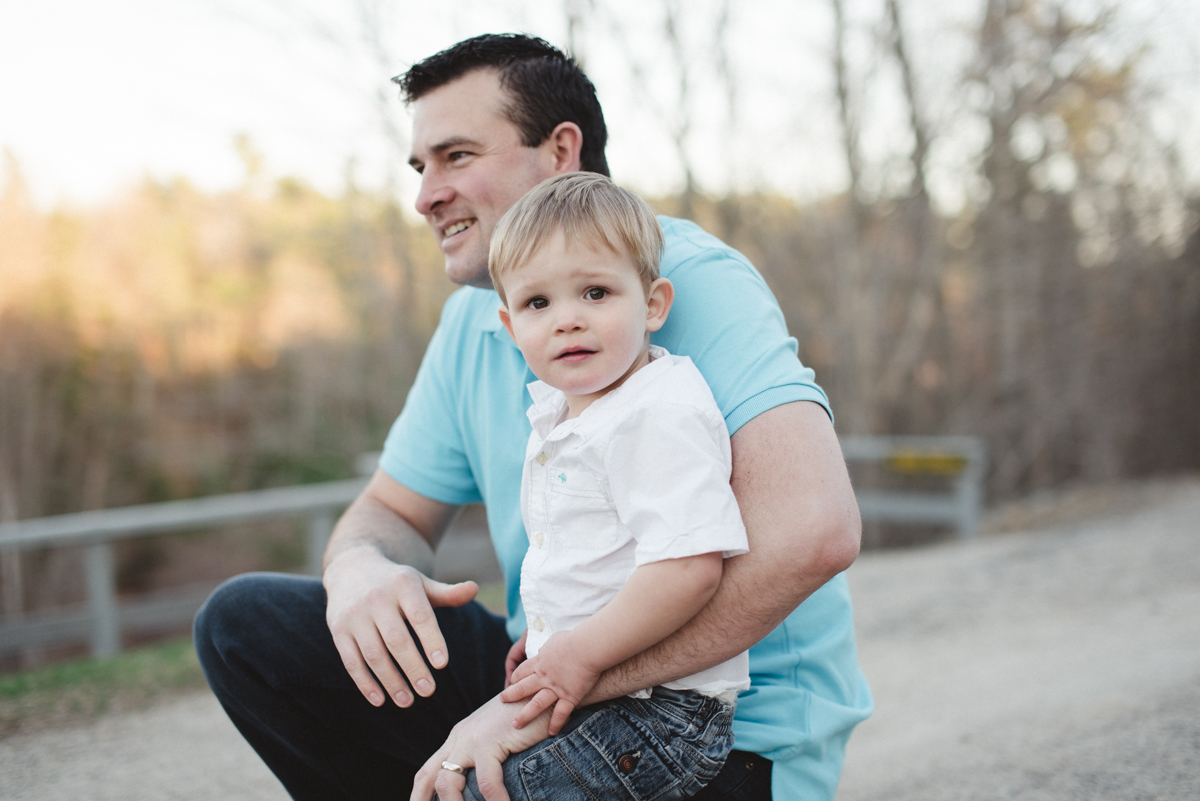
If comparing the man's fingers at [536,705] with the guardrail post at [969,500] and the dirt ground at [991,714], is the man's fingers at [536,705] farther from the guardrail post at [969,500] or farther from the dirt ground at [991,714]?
the guardrail post at [969,500]

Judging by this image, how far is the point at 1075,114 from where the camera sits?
8570 millimetres

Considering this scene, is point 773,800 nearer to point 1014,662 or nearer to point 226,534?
point 1014,662

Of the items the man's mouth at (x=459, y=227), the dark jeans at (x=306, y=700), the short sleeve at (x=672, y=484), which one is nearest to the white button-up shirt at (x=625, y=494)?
the short sleeve at (x=672, y=484)

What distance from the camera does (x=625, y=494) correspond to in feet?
3.52

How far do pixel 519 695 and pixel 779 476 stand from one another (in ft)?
1.55

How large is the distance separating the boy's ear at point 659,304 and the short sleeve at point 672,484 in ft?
0.63

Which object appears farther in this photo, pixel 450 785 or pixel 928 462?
pixel 928 462

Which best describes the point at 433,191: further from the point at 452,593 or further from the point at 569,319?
the point at 452,593

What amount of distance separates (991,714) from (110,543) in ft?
11.9

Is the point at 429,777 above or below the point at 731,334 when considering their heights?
below

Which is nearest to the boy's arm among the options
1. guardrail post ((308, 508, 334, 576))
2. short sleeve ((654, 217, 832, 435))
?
short sleeve ((654, 217, 832, 435))

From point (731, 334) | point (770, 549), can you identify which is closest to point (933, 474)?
point (731, 334)

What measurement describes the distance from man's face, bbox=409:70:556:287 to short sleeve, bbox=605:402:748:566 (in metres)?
0.70

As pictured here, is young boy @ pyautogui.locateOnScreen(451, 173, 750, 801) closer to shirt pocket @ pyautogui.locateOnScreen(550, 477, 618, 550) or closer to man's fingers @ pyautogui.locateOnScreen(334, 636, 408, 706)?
shirt pocket @ pyautogui.locateOnScreen(550, 477, 618, 550)
